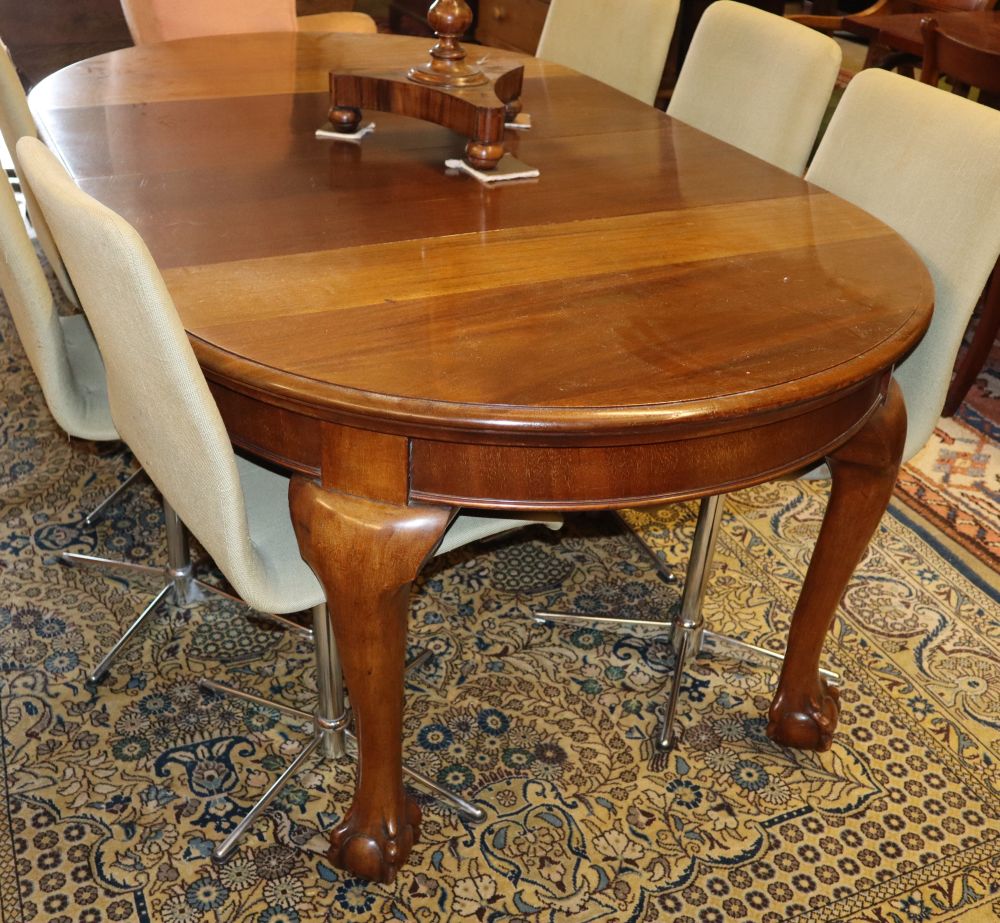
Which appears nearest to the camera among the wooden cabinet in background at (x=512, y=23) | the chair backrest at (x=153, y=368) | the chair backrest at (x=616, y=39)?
the chair backrest at (x=153, y=368)

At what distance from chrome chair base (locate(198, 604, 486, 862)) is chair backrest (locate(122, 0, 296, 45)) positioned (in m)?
1.81

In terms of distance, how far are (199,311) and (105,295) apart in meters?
0.13

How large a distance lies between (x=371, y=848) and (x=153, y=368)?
0.73 m

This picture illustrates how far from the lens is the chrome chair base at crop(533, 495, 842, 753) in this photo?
5.81ft

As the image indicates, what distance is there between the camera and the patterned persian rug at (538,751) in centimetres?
152

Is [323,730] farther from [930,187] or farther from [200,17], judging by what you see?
[200,17]

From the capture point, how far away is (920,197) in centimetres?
163

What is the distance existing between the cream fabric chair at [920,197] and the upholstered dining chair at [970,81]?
995mm

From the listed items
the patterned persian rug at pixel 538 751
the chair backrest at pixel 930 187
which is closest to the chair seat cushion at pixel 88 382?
the patterned persian rug at pixel 538 751

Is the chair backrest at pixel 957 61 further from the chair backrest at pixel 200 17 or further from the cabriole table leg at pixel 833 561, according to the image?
the chair backrest at pixel 200 17

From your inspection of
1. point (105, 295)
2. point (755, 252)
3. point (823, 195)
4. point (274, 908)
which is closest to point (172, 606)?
point (274, 908)

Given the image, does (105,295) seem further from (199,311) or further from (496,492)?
(496,492)

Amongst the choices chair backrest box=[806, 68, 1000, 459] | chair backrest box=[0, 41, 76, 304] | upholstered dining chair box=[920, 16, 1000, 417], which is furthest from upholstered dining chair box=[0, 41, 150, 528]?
upholstered dining chair box=[920, 16, 1000, 417]

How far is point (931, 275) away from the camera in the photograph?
5.10ft
